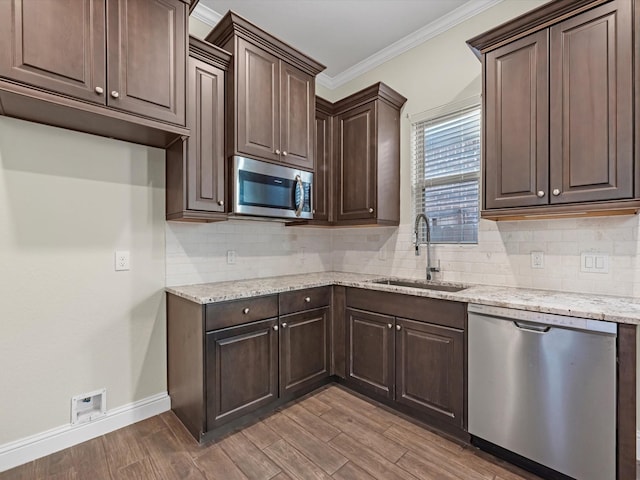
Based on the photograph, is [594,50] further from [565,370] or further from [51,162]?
[51,162]

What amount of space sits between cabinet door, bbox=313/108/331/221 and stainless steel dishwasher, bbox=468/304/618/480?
1.63 meters

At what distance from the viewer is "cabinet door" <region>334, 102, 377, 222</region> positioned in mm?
2834

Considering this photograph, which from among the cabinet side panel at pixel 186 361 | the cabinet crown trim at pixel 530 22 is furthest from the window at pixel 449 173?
the cabinet side panel at pixel 186 361

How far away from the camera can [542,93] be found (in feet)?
6.16

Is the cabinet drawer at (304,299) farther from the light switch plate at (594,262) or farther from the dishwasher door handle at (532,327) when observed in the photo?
the light switch plate at (594,262)

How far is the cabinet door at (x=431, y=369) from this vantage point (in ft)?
6.51

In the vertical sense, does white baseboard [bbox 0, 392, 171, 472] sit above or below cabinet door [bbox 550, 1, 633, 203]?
below

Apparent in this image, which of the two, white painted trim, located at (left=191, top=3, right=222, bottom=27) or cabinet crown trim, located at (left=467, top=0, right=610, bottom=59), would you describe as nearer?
cabinet crown trim, located at (left=467, top=0, right=610, bottom=59)

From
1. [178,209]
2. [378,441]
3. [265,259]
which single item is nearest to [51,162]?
[178,209]

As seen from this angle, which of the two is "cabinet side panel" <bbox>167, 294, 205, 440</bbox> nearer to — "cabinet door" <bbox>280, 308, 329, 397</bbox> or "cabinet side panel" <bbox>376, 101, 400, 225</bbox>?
"cabinet door" <bbox>280, 308, 329, 397</bbox>

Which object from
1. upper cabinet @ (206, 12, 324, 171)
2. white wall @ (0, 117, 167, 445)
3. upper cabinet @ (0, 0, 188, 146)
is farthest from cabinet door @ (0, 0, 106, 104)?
upper cabinet @ (206, 12, 324, 171)

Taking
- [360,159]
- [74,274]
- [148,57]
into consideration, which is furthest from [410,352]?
[148,57]

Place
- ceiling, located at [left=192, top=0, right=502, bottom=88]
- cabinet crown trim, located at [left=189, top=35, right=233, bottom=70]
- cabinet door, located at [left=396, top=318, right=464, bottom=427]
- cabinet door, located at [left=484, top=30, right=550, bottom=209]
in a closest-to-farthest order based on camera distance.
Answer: cabinet door, located at [left=484, top=30, right=550, bottom=209], cabinet door, located at [left=396, top=318, right=464, bottom=427], cabinet crown trim, located at [left=189, top=35, right=233, bottom=70], ceiling, located at [left=192, top=0, right=502, bottom=88]

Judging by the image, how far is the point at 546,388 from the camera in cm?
163
